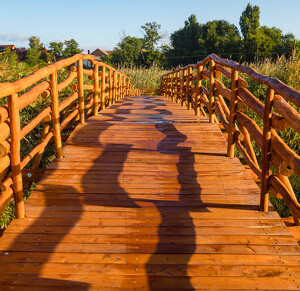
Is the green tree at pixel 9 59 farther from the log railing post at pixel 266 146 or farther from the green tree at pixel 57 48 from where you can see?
the green tree at pixel 57 48

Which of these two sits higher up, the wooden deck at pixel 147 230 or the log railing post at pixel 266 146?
the log railing post at pixel 266 146

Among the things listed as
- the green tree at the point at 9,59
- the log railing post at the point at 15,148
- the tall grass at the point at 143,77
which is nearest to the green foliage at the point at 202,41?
the tall grass at the point at 143,77

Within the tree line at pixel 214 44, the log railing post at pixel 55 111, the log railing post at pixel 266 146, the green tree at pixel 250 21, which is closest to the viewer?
the log railing post at pixel 266 146

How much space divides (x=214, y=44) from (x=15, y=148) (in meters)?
53.2

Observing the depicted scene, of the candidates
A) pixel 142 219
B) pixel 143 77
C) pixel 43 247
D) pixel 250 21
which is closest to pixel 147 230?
pixel 142 219

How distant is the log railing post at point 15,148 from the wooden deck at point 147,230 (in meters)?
0.16

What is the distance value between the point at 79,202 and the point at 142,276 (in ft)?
3.95

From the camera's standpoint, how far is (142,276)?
2.19 m

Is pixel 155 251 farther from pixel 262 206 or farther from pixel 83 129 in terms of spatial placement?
pixel 83 129

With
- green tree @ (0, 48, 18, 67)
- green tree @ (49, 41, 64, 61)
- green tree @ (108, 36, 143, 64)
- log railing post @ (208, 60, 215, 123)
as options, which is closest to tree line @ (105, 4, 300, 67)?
green tree @ (108, 36, 143, 64)

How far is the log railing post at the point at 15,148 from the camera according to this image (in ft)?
8.82

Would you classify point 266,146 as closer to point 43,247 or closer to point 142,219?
point 142,219

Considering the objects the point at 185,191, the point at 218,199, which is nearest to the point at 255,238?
the point at 218,199

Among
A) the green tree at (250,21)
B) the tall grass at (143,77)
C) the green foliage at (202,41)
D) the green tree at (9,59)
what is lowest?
the tall grass at (143,77)
